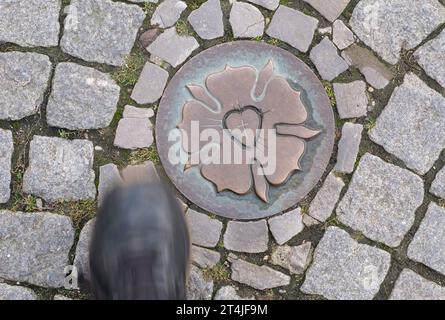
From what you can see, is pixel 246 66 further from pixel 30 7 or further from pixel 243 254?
pixel 30 7

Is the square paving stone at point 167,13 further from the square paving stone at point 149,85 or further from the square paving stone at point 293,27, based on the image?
the square paving stone at point 293,27

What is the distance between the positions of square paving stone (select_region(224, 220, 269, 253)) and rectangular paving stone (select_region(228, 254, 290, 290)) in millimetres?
53

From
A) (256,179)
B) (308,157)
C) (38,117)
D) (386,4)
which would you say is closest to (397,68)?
(386,4)

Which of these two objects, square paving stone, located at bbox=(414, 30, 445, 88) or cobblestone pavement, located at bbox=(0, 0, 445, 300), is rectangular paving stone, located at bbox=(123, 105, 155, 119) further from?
square paving stone, located at bbox=(414, 30, 445, 88)

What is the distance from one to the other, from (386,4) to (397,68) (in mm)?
304

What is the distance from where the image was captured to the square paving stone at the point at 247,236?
2529mm

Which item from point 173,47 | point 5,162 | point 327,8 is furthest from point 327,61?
point 5,162

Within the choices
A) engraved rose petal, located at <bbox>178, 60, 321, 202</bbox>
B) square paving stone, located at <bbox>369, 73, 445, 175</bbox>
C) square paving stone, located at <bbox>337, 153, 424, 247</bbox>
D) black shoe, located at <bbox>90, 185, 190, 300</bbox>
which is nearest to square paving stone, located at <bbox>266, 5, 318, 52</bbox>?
engraved rose petal, located at <bbox>178, 60, 321, 202</bbox>

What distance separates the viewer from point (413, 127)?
2.61 meters

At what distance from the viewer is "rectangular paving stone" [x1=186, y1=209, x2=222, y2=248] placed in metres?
2.53

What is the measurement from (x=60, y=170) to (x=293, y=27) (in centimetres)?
121

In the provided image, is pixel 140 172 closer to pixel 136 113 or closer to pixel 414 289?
pixel 136 113

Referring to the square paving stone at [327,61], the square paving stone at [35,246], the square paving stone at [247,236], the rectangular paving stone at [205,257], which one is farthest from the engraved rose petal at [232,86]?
the square paving stone at [35,246]

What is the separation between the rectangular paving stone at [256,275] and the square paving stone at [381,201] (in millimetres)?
372
